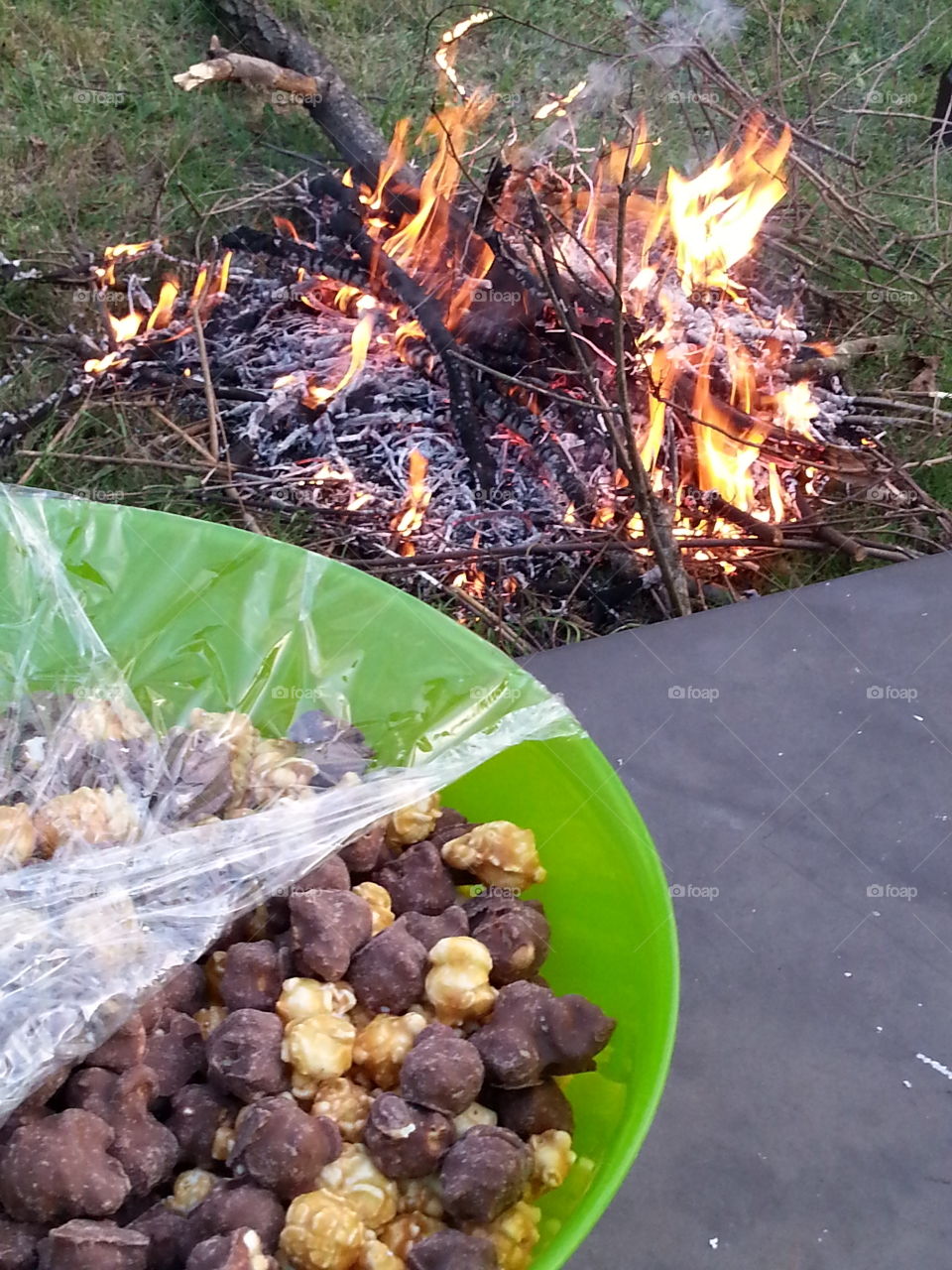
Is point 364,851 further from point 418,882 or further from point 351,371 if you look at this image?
point 351,371

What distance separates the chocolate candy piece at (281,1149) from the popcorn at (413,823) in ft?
1.23

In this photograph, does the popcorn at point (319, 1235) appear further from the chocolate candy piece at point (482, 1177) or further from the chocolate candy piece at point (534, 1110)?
the chocolate candy piece at point (534, 1110)

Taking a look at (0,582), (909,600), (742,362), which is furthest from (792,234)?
(0,582)

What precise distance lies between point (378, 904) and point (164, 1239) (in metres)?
0.40

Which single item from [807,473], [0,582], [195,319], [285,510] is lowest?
[807,473]

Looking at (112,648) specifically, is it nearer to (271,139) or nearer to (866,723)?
(866,723)

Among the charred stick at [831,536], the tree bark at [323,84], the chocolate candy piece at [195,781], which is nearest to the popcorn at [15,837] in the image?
the chocolate candy piece at [195,781]

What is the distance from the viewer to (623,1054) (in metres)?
1.21

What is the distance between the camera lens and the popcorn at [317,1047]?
1.13m

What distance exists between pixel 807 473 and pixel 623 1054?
1.92 meters

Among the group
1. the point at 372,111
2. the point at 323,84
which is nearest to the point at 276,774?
the point at 323,84

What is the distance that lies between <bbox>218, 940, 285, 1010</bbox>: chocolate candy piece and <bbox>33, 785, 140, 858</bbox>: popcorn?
0.19 m

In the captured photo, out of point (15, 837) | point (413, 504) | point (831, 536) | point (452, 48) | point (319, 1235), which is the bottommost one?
point (831, 536)

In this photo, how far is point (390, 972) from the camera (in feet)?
3.91
